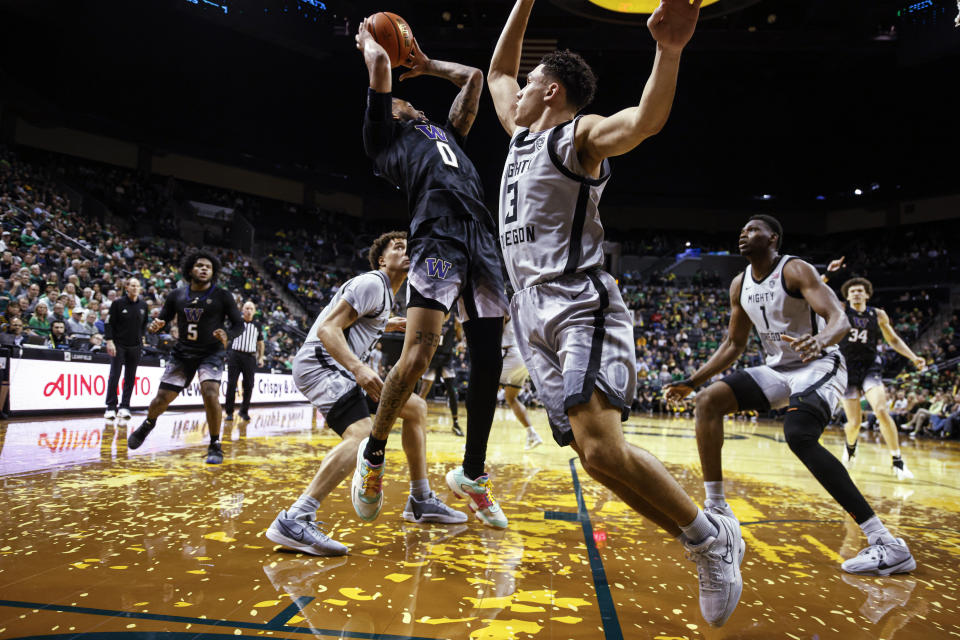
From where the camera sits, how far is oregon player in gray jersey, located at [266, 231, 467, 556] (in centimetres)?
A: 272

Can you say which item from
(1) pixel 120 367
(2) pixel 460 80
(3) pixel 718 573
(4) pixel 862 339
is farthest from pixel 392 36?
(1) pixel 120 367

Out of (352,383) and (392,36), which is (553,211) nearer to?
(352,383)

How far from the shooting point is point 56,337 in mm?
9016

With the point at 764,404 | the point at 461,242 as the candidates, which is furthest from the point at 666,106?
the point at 764,404

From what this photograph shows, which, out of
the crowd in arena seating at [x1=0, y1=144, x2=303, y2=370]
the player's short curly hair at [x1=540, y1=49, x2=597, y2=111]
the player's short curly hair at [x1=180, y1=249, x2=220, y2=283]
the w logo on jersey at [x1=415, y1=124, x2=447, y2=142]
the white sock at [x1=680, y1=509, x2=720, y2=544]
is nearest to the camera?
the white sock at [x1=680, y1=509, x2=720, y2=544]

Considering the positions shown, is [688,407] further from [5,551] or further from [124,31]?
[124,31]

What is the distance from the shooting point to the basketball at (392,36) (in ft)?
10.1

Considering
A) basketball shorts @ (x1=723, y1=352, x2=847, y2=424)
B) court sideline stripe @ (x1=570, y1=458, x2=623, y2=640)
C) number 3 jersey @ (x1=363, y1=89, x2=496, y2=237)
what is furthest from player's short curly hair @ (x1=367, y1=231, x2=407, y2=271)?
basketball shorts @ (x1=723, y1=352, x2=847, y2=424)

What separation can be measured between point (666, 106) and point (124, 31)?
24.9 meters

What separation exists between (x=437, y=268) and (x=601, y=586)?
1.49 m

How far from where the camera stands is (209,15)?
19422 mm

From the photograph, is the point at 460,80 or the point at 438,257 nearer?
the point at 438,257

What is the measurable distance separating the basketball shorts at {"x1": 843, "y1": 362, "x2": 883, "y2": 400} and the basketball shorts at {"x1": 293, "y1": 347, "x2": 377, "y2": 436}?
242 inches

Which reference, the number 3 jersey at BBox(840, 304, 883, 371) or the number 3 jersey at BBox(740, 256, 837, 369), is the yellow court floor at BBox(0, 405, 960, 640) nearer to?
the number 3 jersey at BBox(740, 256, 837, 369)
